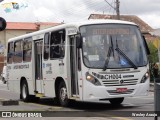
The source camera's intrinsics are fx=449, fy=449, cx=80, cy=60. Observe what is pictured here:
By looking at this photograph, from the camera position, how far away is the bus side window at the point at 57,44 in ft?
52.8

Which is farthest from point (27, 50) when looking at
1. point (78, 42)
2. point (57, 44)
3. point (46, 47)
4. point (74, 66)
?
point (78, 42)

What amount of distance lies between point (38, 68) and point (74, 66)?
3725 mm

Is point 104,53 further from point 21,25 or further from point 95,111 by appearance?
point 21,25

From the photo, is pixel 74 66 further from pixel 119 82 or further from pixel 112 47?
pixel 119 82

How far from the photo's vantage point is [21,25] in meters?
90.1

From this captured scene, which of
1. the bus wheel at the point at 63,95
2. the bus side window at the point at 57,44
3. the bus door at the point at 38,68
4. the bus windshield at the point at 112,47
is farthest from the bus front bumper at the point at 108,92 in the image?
the bus door at the point at 38,68

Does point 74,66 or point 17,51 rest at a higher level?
point 17,51

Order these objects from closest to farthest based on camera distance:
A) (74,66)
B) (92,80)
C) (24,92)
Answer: (92,80)
(74,66)
(24,92)

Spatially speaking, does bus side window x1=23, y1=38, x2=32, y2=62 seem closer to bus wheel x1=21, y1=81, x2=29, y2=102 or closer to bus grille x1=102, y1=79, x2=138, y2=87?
bus wheel x1=21, y1=81, x2=29, y2=102

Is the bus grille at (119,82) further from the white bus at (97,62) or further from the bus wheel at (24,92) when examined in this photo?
the bus wheel at (24,92)

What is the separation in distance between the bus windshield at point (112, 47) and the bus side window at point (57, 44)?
1.42 meters

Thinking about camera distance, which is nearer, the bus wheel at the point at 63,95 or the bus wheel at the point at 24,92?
the bus wheel at the point at 63,95

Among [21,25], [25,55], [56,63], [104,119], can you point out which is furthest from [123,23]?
[21,25]

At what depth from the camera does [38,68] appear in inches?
735
